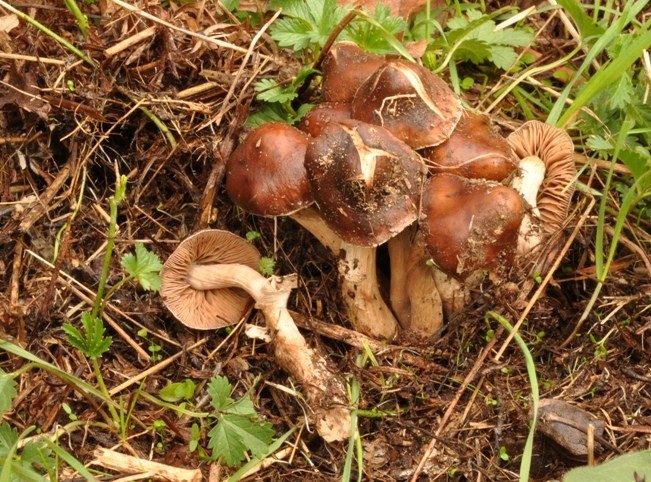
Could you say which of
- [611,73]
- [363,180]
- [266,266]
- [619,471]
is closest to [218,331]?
[266,266]

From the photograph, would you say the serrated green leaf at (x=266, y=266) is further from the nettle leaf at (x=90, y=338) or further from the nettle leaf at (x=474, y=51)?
the nettle leaf at (x=474, y=51)

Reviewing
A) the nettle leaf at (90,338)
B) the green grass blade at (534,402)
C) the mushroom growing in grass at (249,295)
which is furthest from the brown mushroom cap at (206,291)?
the green grass blade at (534,402)

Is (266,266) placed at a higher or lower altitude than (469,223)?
lower

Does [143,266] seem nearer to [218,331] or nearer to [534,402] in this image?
[218,331]

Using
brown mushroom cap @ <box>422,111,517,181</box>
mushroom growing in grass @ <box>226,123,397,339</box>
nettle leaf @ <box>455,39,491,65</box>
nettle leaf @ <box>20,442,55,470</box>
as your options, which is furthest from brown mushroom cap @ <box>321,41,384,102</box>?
nettle leaf @ <box>20,442,55,470</box>

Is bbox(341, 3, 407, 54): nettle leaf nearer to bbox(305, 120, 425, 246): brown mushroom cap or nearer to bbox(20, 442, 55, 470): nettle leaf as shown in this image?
bbox(305, 120, 425, 246): brown mushroom cap

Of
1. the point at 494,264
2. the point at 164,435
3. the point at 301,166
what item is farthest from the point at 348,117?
the point at 164,435
